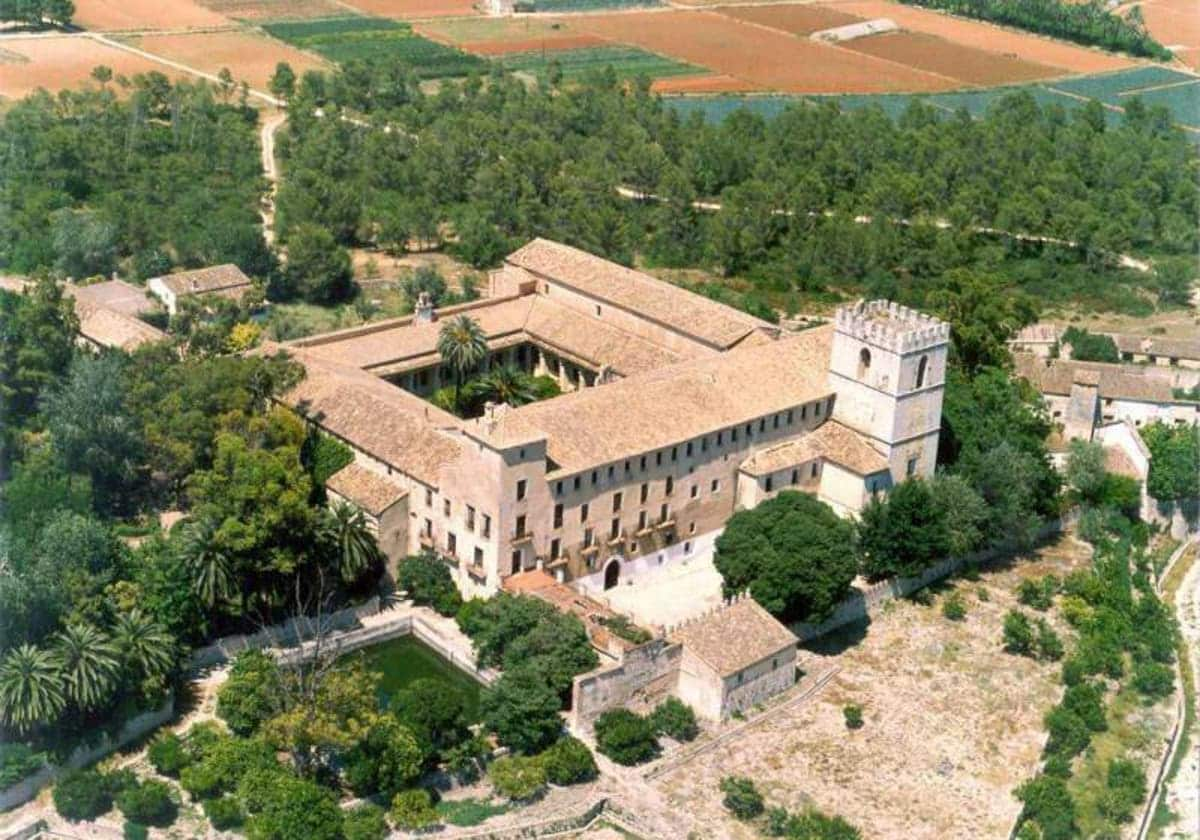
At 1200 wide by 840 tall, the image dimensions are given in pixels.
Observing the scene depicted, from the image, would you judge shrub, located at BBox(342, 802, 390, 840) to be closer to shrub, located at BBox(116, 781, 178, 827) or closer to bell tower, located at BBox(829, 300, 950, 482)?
shrub, located at BBox(116, 781, 178, 827)

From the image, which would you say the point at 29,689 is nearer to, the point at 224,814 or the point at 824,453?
the point at 224,814

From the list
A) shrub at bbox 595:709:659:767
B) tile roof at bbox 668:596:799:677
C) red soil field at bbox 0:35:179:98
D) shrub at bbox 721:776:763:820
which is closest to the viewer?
shrub at bbox 721:776:763:820

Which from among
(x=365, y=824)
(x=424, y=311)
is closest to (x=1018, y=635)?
(x=365, y=824)

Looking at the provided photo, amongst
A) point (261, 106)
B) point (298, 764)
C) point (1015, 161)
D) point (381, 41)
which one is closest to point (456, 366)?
point (298, 764)

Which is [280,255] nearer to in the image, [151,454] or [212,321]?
[212,321]

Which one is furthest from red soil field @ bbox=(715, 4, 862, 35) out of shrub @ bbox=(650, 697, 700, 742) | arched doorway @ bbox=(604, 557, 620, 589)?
shrub @ bbox=(650, 697, 700, 742)

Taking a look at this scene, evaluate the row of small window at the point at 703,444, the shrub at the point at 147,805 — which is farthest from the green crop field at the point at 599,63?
Answer: the shrub at the point at 147,805

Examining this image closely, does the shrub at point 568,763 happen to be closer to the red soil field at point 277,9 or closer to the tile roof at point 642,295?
the tile roof at point 642,295
